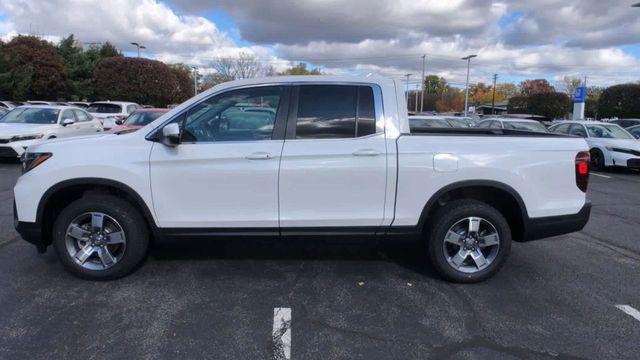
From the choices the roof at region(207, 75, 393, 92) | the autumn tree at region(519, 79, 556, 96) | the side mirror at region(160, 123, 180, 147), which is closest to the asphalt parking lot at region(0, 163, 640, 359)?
the side mirror at region(160, 123, 180, 147)

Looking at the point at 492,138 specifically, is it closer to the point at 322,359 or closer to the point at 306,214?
the point at 306,214

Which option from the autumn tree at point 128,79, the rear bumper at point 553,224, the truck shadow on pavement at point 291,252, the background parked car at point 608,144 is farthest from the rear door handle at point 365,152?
the autumn tree at point 128,79

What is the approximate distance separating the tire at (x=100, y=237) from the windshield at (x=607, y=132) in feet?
47.4

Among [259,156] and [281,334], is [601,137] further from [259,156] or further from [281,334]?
[281,334]

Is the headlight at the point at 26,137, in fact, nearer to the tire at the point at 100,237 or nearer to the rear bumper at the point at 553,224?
the tire at the point at 100,237

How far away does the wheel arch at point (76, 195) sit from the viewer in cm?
428

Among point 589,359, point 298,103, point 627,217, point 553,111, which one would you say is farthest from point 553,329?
point 553,111

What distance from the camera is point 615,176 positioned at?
13500 mm

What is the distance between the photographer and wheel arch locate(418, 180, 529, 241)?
14.3ft

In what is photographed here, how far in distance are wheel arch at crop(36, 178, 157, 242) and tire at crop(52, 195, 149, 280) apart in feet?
0.31

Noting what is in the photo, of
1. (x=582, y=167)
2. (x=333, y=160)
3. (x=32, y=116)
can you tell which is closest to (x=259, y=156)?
(x=333, y=160)

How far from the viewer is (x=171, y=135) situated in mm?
4133

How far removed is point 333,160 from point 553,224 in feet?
6.91

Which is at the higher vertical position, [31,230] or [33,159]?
[33,159]
